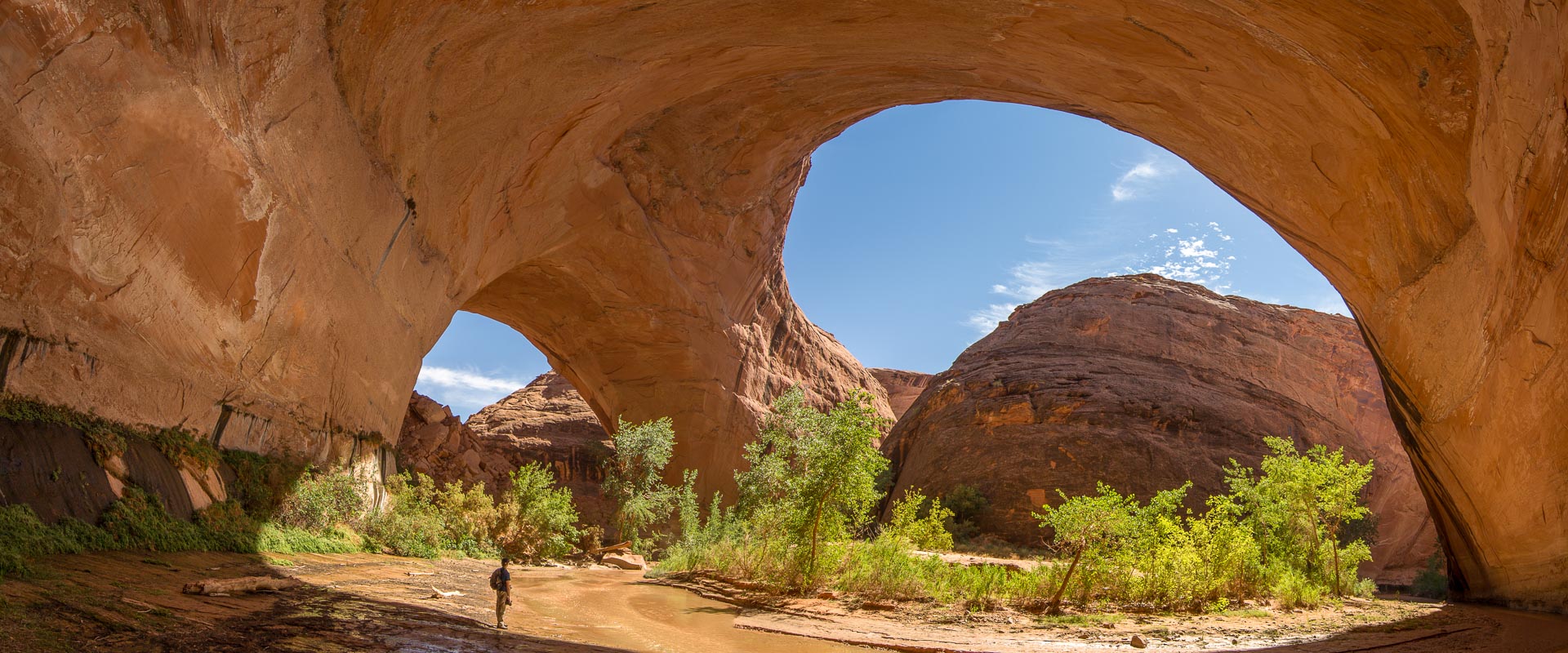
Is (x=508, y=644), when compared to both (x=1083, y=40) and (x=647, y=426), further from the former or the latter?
(x=647, y=426)

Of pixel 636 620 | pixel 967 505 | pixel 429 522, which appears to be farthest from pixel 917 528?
pixel 967 505

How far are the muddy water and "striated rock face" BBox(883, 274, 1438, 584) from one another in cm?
1582

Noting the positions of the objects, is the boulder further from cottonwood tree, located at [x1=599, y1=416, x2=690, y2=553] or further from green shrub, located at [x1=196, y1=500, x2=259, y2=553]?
cottonwood tree, located at [x1=599, y1=416, x2=690, y2=553]

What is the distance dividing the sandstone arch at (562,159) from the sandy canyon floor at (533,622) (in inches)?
75.6

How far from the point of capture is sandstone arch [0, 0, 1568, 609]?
7.25m

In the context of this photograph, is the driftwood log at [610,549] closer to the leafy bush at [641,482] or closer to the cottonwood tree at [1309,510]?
the leafy bush at [641,482]

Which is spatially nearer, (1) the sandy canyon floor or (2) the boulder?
(1) the sandy canyon floor

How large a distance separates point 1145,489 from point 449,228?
2288cm

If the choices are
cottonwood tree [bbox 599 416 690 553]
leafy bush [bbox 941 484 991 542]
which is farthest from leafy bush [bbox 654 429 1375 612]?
leafy bush [bbox 941 484 991 542]

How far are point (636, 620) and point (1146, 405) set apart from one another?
23.8 meters

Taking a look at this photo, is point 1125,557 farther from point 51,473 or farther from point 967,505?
point 967,505

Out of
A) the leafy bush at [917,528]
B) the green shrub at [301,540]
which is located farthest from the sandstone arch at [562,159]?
the leafy bush at [917,528]

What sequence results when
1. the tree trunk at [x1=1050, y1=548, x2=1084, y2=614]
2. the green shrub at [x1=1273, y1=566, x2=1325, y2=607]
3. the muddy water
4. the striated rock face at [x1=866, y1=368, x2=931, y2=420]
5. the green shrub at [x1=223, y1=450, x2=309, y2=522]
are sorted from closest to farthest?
1. the muddy water
2. the green shrub at [x1=223, y1=450, x2=309, y2=522]
3. the tree trunk at [x1=1050, y1=548, x2=1084, y2=614]
4. the green shrub at [x1=1273, y1=566, x2=1325, y2=607]
5. the striated rock face at [x1=866, y1=368, x2=931, y2=420]

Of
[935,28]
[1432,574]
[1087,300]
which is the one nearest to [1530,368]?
[935,28]
